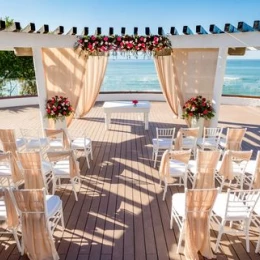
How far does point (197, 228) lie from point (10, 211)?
236 centimetres

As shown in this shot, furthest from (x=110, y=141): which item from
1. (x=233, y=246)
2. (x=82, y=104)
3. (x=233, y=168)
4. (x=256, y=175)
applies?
(x=233, y=246)

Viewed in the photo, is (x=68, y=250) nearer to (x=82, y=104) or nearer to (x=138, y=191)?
(x=138, y=191)

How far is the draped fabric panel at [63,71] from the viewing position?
8.09 meters

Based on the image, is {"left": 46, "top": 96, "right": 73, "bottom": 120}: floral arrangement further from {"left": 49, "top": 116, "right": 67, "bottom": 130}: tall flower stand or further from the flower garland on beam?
the flower garland on beam

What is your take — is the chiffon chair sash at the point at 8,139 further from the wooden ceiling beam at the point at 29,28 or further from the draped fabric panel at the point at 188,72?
the draped fabric panel at the point at 188,72

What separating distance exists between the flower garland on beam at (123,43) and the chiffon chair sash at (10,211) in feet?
16.6

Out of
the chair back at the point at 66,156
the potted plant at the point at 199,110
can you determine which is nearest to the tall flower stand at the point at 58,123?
the chair back at the point at 66,156

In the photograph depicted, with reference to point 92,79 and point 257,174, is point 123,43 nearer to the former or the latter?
point 92,79

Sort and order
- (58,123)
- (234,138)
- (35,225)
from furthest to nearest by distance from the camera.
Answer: (58,123), (234,138), (35,225)

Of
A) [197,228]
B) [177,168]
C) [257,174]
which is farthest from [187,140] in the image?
[197,228]

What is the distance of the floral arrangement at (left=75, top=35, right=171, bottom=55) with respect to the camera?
23.8 ft

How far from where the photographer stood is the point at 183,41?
7660mm

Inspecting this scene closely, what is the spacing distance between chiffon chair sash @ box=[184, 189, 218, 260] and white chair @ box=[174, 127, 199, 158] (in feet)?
9.87

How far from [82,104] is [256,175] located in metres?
7.11
